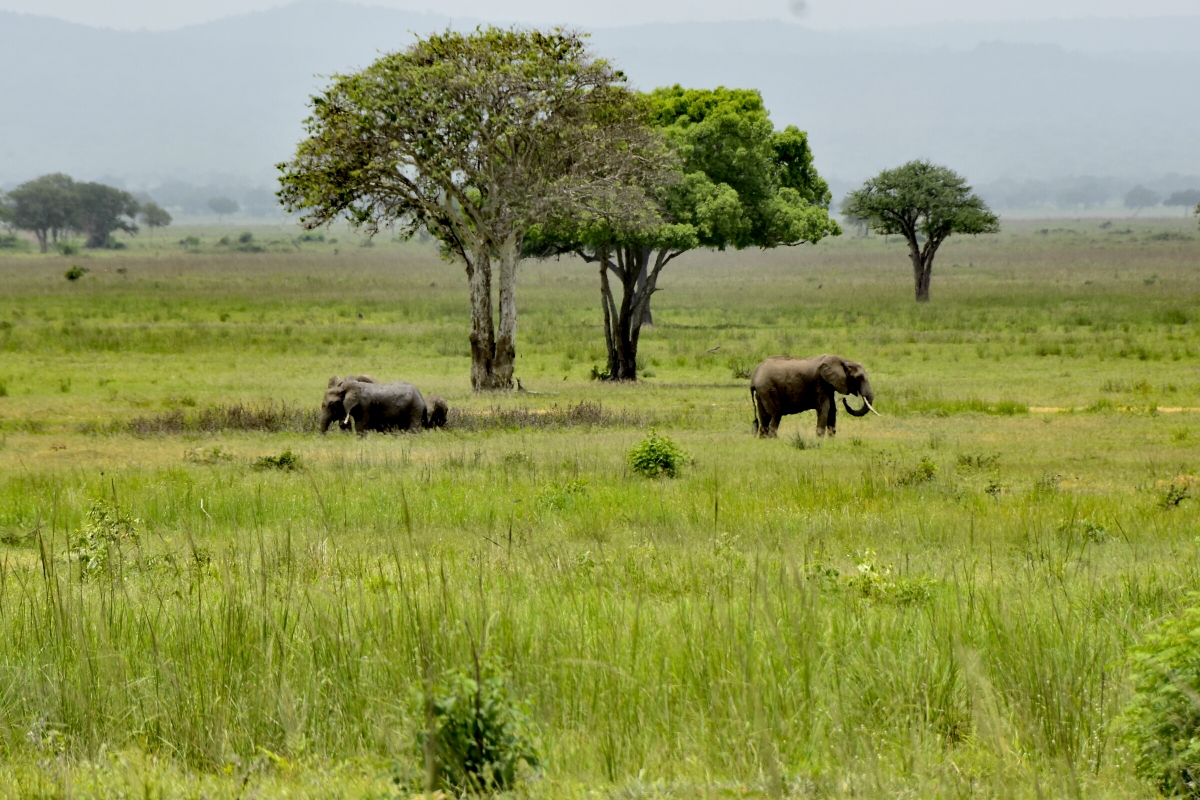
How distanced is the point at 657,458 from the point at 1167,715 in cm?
1065

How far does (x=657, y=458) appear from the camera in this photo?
14719 mm

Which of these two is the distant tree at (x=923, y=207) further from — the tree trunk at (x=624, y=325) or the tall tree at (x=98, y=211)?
the tall tree at (x=98, y=211)

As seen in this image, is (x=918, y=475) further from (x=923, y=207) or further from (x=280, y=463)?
(x=923, y=207)

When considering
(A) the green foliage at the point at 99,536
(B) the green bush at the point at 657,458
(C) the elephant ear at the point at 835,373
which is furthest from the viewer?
(C) the elephant ear at the point at 835,373

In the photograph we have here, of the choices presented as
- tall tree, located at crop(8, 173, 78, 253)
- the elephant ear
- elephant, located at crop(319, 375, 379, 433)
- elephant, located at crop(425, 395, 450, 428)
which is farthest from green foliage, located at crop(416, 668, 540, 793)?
tall tree, located at crop(8, 173, 78, 253)

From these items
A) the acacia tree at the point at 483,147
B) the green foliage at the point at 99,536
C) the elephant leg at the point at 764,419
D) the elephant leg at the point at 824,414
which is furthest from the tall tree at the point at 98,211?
the green foliage at the point at 99,536

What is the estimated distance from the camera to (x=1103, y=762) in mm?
4645

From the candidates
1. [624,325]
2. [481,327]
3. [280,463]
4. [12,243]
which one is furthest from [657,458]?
[12,243]

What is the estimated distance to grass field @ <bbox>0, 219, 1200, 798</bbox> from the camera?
459 cm

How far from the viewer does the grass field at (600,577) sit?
4586 mm

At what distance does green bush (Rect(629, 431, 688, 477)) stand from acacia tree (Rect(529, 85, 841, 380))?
47.1ft

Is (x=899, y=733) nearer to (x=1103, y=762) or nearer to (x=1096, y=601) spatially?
(x=1103, y=762)

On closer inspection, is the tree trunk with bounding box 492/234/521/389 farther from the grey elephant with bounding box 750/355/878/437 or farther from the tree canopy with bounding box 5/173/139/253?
the tree canopy with bounding box 5/173/139/253

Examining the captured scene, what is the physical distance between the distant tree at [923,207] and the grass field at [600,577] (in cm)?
3080
